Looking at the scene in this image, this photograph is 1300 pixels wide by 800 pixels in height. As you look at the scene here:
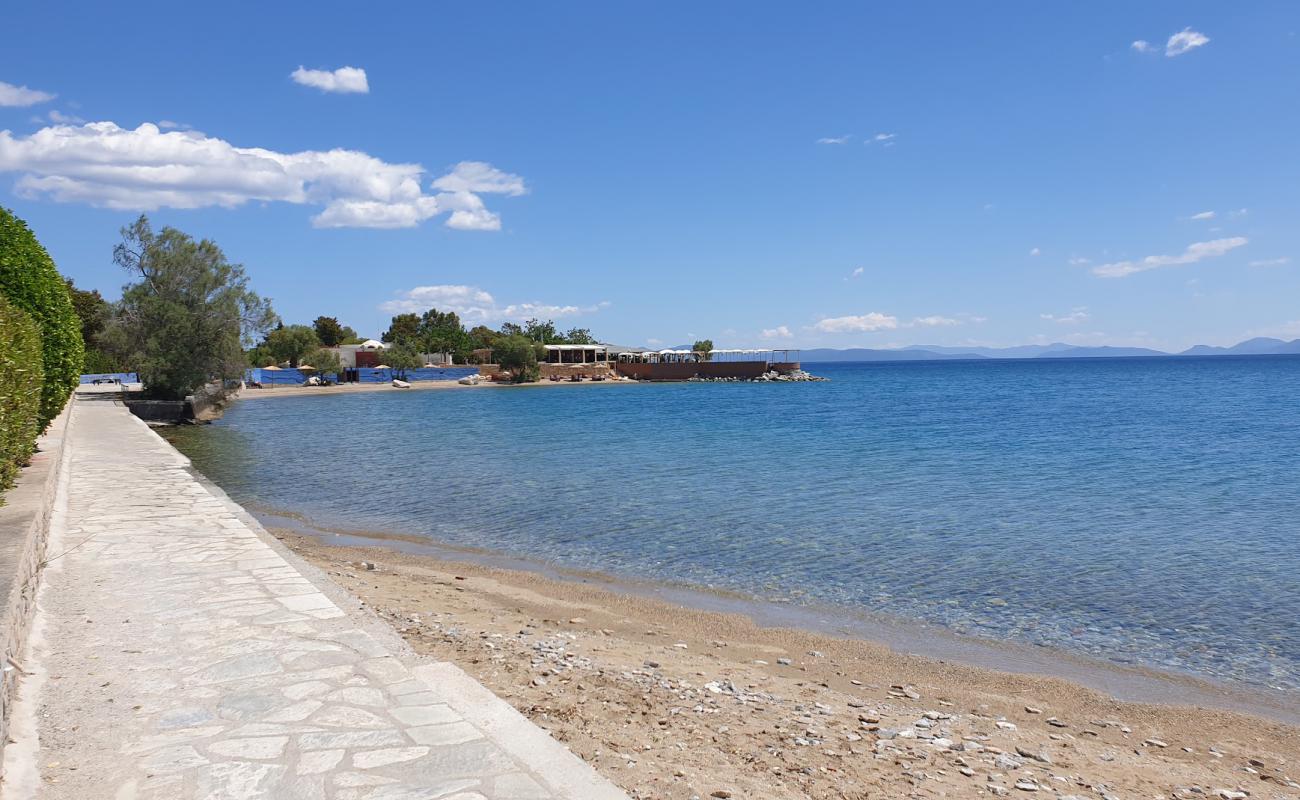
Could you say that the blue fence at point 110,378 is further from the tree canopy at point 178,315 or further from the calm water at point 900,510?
the calm water at point 900,510

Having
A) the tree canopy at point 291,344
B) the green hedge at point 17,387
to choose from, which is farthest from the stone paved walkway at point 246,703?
the tree canopy at point 291,344

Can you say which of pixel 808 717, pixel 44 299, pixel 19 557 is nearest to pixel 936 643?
pixel 808 717

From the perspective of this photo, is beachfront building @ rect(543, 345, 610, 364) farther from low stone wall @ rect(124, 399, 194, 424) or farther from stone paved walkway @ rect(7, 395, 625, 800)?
stone paved walkway @ rect(7, 395, 625, 800)

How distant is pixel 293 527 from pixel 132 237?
35911 mm

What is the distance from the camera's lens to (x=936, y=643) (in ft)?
29.1

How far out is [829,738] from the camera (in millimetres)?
5883

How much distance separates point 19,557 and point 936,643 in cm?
837

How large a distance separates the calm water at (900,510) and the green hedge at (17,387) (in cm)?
601

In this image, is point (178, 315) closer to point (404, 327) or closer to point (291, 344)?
point (291, 344)

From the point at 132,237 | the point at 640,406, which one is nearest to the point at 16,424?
the point at 132,237

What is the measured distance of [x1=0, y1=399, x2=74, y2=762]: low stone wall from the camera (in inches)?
177

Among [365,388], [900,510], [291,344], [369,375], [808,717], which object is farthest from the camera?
[291,344]

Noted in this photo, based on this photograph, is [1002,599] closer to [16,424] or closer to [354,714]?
[354,714]

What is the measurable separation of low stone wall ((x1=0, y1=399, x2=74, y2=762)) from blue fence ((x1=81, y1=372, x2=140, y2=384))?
57.0m
